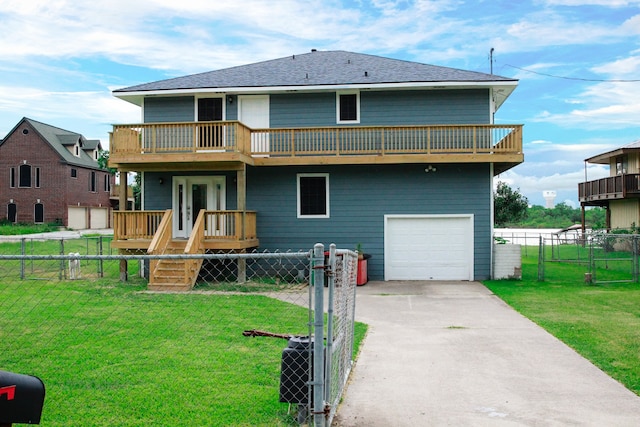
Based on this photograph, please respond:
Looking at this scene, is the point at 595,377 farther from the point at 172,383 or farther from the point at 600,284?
the point at 600,284

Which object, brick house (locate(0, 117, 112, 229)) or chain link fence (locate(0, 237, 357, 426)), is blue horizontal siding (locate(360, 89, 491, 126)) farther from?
brick house (locate(0, 117, 112, 229))

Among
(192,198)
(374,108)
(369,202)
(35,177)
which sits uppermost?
(374,108)

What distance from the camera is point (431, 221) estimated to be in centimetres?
1872

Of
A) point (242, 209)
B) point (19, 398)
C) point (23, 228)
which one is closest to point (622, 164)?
point (242, 209)

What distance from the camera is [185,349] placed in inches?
324

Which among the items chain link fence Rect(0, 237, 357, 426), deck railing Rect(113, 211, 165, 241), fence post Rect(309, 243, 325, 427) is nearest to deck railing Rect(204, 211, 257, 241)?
deck railing Rect(113, 211, 165, 241)

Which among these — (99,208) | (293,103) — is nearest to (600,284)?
(293,103)

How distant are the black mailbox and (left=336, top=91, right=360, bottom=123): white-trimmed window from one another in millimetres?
16068

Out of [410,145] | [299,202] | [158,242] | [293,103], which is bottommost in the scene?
[158,242]

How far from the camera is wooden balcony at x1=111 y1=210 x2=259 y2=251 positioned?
17.0 meters

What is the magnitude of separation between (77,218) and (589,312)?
41819 millimetres

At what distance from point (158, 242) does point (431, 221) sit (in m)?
8.56

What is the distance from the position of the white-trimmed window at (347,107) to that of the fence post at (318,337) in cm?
1478

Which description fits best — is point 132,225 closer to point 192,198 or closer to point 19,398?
point 192,198
